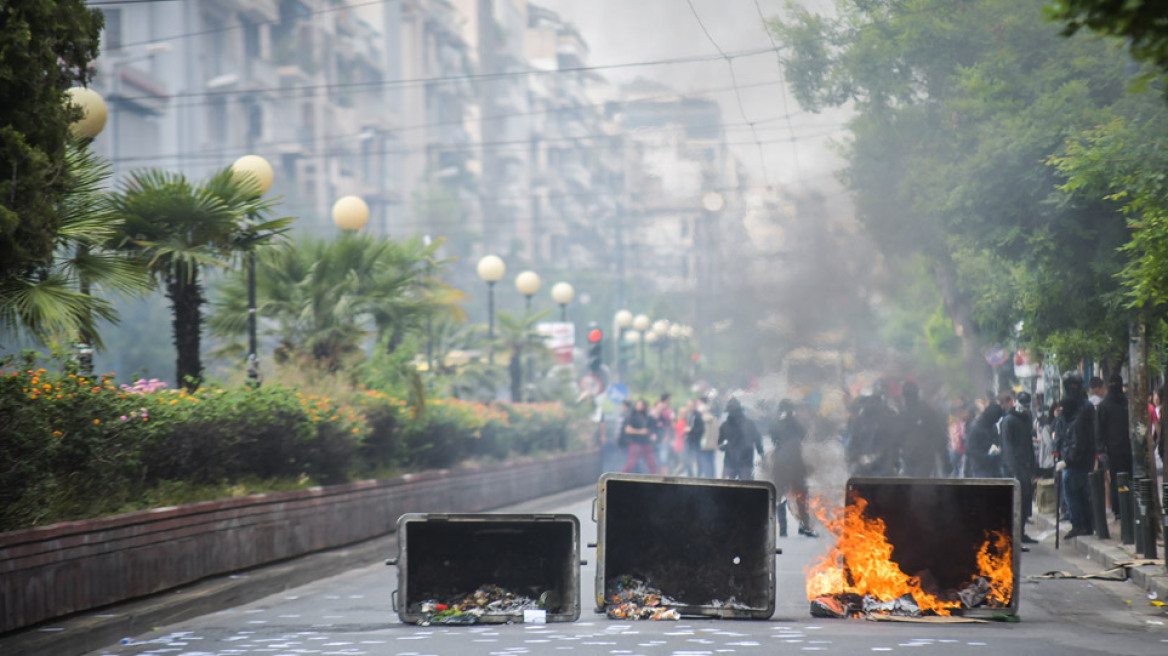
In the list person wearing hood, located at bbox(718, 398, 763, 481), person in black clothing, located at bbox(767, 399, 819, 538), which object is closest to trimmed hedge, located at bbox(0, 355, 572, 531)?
person wearing hood, located at bbox(718, 398, 763, 481)

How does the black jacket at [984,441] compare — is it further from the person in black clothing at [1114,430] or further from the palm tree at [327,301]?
the palm tree at [327,301]

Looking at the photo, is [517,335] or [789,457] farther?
[517,335]

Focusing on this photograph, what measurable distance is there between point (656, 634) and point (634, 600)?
95 centimetres

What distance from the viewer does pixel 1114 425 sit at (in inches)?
605

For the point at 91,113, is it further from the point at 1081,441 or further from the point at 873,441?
the point at 1081,441

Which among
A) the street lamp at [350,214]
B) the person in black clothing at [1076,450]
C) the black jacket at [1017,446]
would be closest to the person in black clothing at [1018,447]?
the black jacket at [1017,446]

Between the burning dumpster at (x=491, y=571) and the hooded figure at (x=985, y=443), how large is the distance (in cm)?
855

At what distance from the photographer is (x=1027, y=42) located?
18859 millimetres

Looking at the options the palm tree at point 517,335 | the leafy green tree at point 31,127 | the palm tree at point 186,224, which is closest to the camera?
the leafy green tree at point 31,127

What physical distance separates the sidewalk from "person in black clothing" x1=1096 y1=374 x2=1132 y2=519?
2.72 ft

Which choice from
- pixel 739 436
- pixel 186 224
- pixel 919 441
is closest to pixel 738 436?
pixel 739 436

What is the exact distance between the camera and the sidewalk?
36.2 ft

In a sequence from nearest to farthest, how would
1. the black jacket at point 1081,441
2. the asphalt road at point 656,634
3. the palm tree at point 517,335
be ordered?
the asphalt road at point 656,634, the black jacket at point 1081,441, the palm tree at point 517,335

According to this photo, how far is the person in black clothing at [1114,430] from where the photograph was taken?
15383mm
